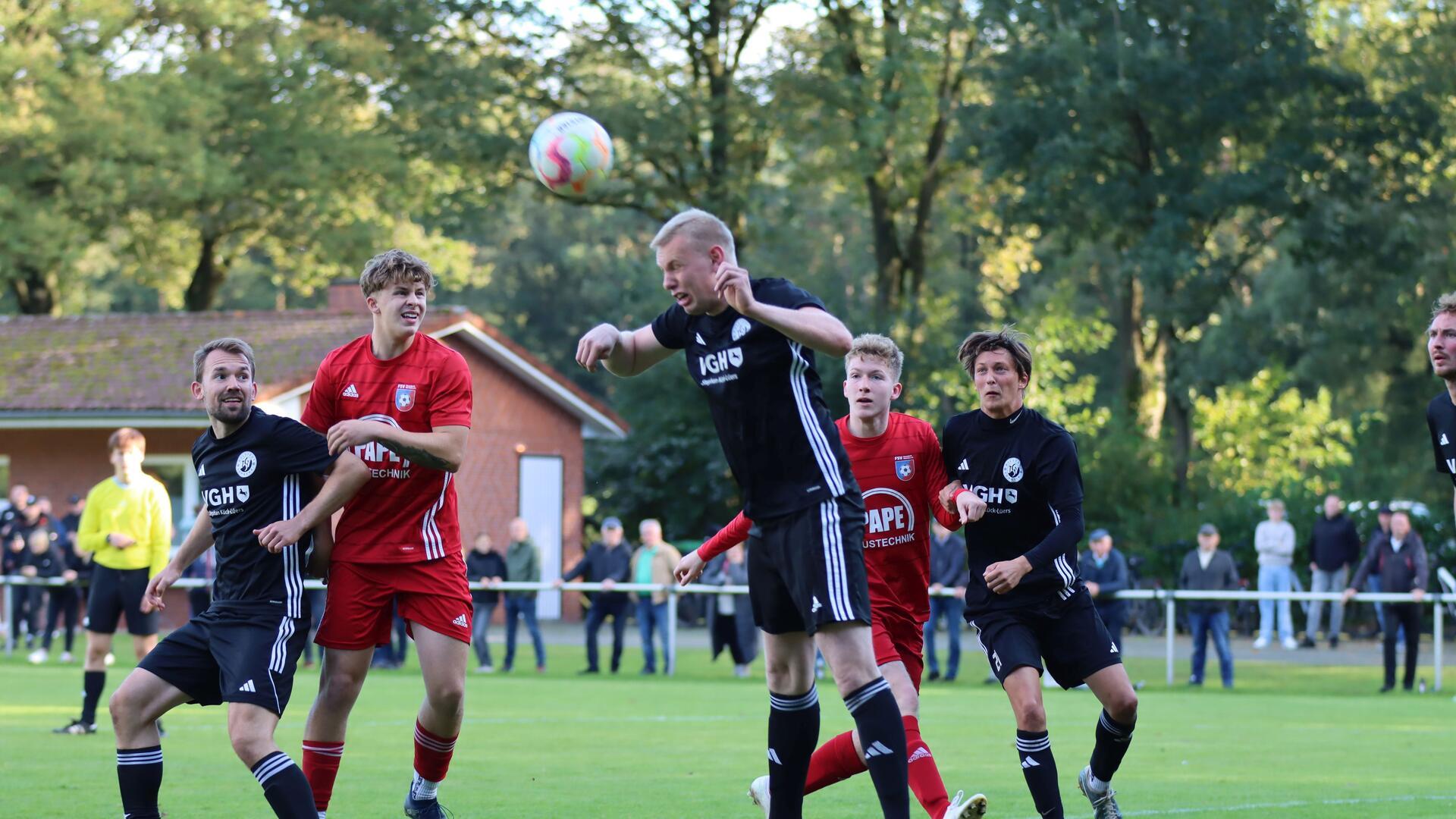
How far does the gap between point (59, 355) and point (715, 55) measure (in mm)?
13970

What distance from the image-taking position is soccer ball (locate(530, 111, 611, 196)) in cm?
786

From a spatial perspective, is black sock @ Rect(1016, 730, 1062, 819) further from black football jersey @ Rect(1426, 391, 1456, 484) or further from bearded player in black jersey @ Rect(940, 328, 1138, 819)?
black football jersey @ Rect(1426, 391, 1456, 484)

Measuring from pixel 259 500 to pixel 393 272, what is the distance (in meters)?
1.05

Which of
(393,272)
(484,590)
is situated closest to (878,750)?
(393,272)

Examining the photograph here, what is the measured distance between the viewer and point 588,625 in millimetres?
21984

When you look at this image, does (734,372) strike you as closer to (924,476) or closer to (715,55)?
(924,476)

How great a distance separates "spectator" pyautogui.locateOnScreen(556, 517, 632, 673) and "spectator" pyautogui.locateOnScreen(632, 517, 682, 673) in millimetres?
224

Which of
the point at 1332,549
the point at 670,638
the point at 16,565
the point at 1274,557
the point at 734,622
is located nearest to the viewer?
the point at 734,622

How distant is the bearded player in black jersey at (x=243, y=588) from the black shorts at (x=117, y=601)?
613cm

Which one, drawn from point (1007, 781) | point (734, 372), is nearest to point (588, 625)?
point (1007, 781)

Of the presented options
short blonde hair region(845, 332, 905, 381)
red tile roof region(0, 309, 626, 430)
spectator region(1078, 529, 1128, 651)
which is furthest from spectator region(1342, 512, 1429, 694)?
red tile roof region(0, 309, 626, 430)

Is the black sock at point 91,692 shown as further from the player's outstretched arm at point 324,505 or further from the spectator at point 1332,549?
the spectator at point 1332,549

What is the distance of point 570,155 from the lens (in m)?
7.89

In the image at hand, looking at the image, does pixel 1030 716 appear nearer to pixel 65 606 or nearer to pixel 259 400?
pixel 65 606
